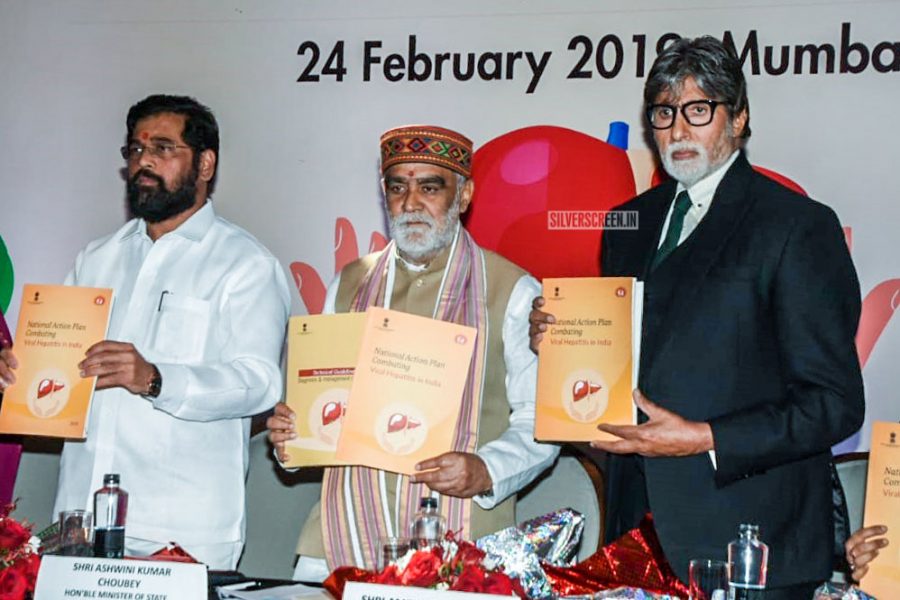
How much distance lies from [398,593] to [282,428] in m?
1.10

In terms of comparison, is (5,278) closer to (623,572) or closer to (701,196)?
(701,196)

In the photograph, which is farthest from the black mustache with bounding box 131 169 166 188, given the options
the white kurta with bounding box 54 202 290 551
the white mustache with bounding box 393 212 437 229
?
the white mustache with bounding box 393 212 437 229

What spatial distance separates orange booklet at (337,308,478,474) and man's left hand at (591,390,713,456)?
0.44m

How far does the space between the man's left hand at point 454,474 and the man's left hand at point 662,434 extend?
1.45ft

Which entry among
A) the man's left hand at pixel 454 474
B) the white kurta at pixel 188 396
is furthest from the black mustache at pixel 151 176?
the man's left hand at pixel 454 474

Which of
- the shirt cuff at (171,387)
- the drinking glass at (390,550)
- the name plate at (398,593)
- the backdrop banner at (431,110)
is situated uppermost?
the backdrop banner at (431,110)

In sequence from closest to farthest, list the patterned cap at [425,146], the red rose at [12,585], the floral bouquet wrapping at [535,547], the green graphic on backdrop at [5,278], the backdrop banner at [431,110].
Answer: the red rose at [12,585]
the floral bouquet wrapping at [535,547]
the patterned cap at [425,146]
the backdrop banner at [431,110]
the green graphic on backdrop at [5,278]

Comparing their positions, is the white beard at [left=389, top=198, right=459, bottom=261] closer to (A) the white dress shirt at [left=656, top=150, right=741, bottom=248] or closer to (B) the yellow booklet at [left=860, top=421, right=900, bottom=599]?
(A) the white dress shirt at [left=656, top=150, right=741, bottom=248]

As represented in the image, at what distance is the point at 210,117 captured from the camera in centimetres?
420

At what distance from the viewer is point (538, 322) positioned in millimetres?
3242

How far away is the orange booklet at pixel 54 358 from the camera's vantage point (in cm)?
349

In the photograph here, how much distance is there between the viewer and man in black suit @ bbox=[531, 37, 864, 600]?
2.98 meters

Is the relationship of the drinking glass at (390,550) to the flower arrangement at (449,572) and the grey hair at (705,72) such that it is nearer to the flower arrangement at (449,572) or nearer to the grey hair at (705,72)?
the flower arrangement at (449,572)

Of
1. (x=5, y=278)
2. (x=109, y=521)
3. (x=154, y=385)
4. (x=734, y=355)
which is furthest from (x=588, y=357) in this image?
(x=5, y=278)
